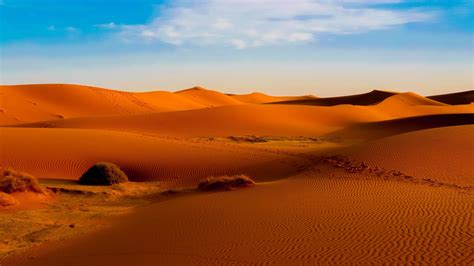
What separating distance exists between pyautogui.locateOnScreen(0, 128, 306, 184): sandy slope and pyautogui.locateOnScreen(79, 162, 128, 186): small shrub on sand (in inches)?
→ 66.3

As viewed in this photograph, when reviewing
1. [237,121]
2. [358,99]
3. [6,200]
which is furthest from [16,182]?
[358,99]

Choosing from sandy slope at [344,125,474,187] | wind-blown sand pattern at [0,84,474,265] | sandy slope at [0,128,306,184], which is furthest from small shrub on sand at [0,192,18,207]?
sandy slope at [344,125,474,187]

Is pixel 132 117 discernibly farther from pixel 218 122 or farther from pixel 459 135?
pixel 459 135

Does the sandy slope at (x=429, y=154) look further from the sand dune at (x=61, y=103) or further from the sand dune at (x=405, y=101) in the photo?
the sand dune at (x=405, y=101)

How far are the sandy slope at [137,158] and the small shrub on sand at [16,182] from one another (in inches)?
172

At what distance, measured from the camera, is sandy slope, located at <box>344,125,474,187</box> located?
58.3 ft

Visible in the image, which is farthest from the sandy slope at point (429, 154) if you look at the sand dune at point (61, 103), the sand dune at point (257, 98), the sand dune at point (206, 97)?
the sand dune at point (257, 98)

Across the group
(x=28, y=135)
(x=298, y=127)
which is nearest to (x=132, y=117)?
(x=298, y=127)

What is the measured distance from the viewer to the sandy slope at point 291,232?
8.89 meters

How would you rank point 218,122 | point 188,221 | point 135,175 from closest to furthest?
1. point 188,221
2. point 135,175
3. point 218,122

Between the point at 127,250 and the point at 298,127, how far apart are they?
38.6 m

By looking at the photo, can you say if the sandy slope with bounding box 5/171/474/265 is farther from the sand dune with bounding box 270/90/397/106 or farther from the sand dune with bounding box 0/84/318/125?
the sand dune with bounding box 270/90/397/106

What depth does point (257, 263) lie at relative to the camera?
28.3 feet

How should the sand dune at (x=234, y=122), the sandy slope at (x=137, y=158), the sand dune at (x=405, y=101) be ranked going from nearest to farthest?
the sandy slope at (x=137, y=158), the sand dune at (x=234, y=122), the sand dune at (x=405, y=101)
